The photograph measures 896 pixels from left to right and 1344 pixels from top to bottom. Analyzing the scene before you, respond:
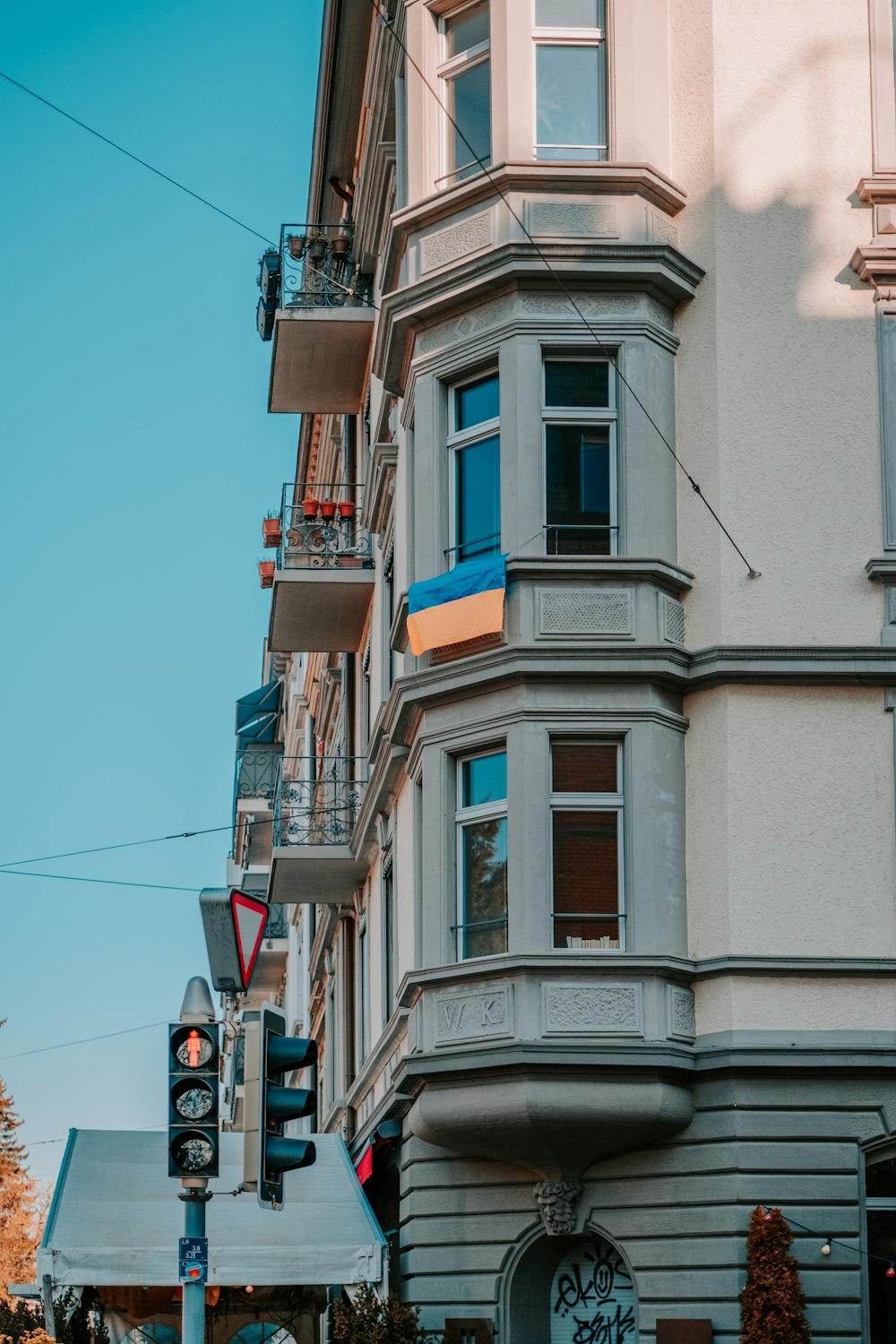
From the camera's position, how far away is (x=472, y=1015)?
1770cm

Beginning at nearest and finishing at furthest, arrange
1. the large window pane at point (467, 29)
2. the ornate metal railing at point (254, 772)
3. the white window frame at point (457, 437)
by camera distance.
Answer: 1. the white window frame at point (457, 437)
2. the large window pane at point (467, 29)
3. the ornate metal railing at point (254, 772)

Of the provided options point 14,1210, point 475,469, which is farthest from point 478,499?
point 14,1210

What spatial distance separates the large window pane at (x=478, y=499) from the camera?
18984mm

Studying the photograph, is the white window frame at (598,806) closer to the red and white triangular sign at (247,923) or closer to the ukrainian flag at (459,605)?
the ukrainian flag at (459,605)

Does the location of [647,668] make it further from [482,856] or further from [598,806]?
[482,856]

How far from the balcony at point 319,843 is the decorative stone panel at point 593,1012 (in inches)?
347

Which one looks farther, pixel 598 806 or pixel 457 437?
pixel 457 437

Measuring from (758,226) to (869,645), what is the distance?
404cm

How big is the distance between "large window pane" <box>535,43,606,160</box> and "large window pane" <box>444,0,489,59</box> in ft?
3.09

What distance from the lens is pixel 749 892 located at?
17.4 metres

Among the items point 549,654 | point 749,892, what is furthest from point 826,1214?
point 549,654

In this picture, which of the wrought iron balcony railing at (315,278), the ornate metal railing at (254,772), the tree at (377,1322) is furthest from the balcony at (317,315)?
the ornate metal railing at (254,772)

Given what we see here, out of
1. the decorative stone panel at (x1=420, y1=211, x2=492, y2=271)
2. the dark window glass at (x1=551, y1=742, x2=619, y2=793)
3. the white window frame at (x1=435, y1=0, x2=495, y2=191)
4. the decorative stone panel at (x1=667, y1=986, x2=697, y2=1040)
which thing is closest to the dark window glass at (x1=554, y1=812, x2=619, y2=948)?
the dark window glass at (x1=551, y1=742, x2=619, y2=793)

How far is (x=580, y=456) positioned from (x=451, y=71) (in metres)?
4.53
